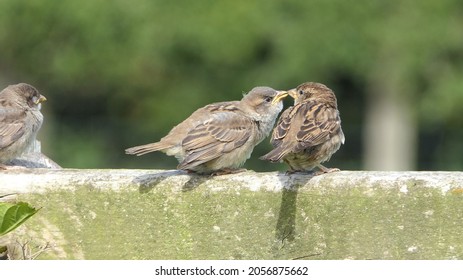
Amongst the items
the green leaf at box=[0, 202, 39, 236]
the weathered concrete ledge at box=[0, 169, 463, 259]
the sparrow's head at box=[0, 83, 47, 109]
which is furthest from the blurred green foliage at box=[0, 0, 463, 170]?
the green leaf at box=[0, 202, 39, 236]

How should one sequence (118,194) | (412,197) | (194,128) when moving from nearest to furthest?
(412,197) → (118,194) → (194,128)

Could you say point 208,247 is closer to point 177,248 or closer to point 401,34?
point 177,248

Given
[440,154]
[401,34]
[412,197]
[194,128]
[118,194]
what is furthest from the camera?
[440,154]

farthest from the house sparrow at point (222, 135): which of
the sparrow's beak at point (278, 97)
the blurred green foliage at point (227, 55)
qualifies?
the blurred green foliage at point (227, 55)

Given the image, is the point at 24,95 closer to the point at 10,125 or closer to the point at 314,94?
the point at 10,125

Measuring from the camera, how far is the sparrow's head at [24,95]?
797 centimetres

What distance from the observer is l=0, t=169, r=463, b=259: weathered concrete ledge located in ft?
15.9

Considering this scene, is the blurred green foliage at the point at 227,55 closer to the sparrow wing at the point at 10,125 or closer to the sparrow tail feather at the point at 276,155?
the sparrow wing at the point at 10,125

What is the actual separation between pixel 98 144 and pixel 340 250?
1797cm

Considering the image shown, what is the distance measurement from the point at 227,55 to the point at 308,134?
15557 mm

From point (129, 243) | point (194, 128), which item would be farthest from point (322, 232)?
point (194, 128)

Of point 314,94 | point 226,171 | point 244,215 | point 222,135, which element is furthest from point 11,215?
point 314,94

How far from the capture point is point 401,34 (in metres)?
20.6

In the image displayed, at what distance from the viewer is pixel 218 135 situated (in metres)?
6.34
